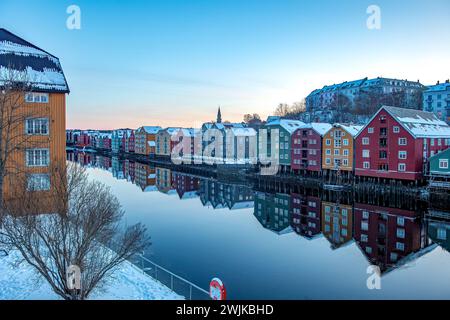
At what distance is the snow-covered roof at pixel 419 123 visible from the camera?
109ft

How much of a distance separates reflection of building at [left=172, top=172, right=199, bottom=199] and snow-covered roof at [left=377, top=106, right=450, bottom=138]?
20748 millimetres

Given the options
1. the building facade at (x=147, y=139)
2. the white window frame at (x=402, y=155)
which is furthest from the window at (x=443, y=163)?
the building facade at (x=147, y=139)

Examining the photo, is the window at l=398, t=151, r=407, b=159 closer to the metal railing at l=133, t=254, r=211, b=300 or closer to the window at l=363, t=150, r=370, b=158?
the window at l=363, t=150, r=370, b=158

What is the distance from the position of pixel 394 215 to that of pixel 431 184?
7.06 metres

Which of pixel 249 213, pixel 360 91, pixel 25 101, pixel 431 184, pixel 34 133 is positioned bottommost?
pixel 249 213

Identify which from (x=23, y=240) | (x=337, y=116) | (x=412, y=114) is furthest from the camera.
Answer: (x=337, y=116)

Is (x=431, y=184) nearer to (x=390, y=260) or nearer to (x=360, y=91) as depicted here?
(x=390, y=260)

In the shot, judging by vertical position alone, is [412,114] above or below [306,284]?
above

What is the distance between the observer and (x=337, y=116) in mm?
72750

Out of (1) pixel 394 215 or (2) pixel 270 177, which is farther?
(2) pixel 270 177

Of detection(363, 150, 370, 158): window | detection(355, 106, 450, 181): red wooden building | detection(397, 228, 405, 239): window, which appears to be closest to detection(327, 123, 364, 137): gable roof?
detection(355, 106, 450, 181): red wooden building

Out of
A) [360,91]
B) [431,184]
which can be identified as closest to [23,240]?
[431,184]

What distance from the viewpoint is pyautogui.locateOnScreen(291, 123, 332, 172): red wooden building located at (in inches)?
1638

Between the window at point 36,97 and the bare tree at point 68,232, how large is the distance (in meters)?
9.17
